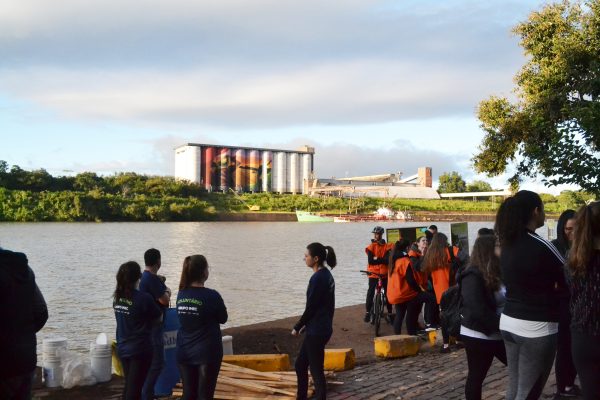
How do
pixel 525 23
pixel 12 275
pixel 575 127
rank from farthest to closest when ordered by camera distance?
1. pixel 525 23
2. pixel 575 127
3. pixel 12 275

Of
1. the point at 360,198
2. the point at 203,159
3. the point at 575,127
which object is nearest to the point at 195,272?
the point at 575,127

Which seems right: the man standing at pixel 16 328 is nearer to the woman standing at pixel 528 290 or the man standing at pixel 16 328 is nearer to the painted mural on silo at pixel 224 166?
the woman standing at pixel 528 290

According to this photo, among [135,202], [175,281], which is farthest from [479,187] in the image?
[175,281]

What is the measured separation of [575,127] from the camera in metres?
11.2

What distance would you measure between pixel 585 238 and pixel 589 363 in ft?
2.26

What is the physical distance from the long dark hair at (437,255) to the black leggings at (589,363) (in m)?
4.99

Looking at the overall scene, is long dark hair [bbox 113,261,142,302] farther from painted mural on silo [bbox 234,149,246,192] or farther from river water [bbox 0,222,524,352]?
painted mural on silo [bbox 234,149,246,192]

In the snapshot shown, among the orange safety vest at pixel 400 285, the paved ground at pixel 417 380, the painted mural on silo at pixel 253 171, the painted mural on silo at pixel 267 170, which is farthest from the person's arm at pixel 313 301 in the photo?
the painted mural on silo at pixel 267 170

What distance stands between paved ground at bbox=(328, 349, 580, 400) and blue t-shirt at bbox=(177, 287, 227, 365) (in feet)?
6.20

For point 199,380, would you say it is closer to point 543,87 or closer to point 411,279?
point 411,279

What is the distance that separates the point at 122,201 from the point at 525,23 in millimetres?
84408

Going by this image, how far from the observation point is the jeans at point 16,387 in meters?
3.14

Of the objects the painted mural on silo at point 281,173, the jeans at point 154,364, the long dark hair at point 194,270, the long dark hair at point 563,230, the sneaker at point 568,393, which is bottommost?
the sneaker at point 568,393

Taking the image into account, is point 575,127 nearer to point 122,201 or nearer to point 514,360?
point 514,360
